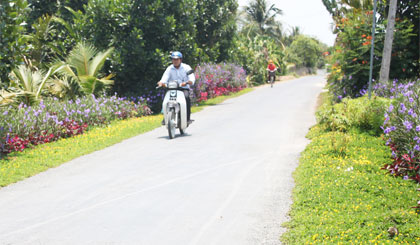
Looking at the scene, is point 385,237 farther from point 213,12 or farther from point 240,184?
point 213,12

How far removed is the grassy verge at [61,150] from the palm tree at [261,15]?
5334 centimetres

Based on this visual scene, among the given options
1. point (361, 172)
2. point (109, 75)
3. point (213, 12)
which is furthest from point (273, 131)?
point (213, 12)

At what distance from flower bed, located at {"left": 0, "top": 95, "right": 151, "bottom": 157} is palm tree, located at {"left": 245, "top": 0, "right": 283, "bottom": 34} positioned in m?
51.7

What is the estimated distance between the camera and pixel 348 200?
19.1ft

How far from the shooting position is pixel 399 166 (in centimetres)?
722

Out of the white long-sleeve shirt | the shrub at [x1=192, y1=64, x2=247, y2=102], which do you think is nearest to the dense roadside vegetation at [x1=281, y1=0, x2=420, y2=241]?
the white long-sleeve shirt

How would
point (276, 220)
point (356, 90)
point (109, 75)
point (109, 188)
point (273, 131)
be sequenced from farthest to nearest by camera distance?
point (109, 75) → point (356, 90) → point (273, 131) → point (109, 188) → point (276, 220)

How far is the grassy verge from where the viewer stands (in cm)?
790

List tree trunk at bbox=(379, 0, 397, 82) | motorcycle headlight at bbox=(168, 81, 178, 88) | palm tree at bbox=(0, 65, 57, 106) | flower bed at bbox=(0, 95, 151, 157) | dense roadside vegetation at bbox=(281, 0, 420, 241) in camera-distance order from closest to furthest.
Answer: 1. dense roadside vegetation at bbox=(281, 0, 420, 241)
2. flower bed at bbox=(0, 95, 151, 157)
3. motorcycle headlight at bbox=(168, 81, 178, 88)
4. palm tree at bbox=(0, 65, 57, 106)
5. tree trunk at bbox=(379, 0, 397, 82)

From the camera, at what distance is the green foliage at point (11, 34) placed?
951 cm

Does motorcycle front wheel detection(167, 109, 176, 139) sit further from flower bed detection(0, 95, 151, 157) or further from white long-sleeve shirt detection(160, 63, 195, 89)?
flower bed detection(0, 95, 151, 157)

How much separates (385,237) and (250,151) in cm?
494

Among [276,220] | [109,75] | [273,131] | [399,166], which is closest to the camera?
[276,220]

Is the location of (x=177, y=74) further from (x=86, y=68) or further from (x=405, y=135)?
(x=405, y=135)
